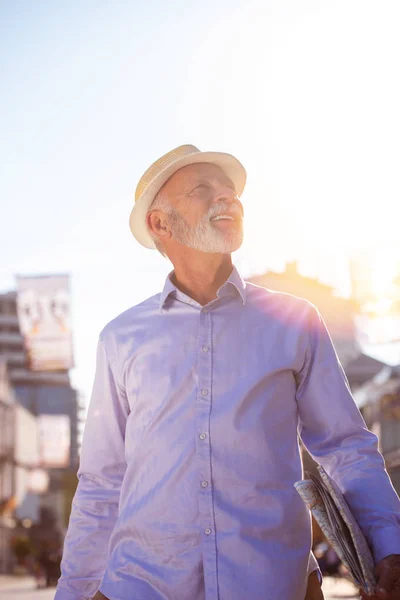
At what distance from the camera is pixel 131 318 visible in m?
3.11

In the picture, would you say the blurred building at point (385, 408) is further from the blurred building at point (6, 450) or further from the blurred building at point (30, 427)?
the blurred building at point (6, 450)

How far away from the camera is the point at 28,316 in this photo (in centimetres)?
3084

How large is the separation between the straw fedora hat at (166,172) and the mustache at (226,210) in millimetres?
228

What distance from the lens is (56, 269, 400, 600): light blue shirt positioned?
2.45m

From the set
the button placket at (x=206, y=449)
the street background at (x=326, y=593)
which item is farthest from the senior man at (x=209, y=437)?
the street background at (x=326, y=593)

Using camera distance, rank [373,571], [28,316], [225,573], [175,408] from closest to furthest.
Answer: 1. [373,571]
2. [225,573]
3. [175,408]
4. [28,316]

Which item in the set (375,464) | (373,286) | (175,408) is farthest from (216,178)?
(373,286)

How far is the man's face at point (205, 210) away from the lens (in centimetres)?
296

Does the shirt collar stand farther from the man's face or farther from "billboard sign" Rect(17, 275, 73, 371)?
"billboard sign" Rect(17, 275, 73, 371)

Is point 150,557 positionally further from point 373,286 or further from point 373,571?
point 373,286

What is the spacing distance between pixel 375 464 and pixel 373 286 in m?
38.8

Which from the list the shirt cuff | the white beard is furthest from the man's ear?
the shirt cuff

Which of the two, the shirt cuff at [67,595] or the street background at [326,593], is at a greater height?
the shirt cuff at [67,595]

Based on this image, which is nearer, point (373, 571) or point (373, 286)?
point (373, 571)
